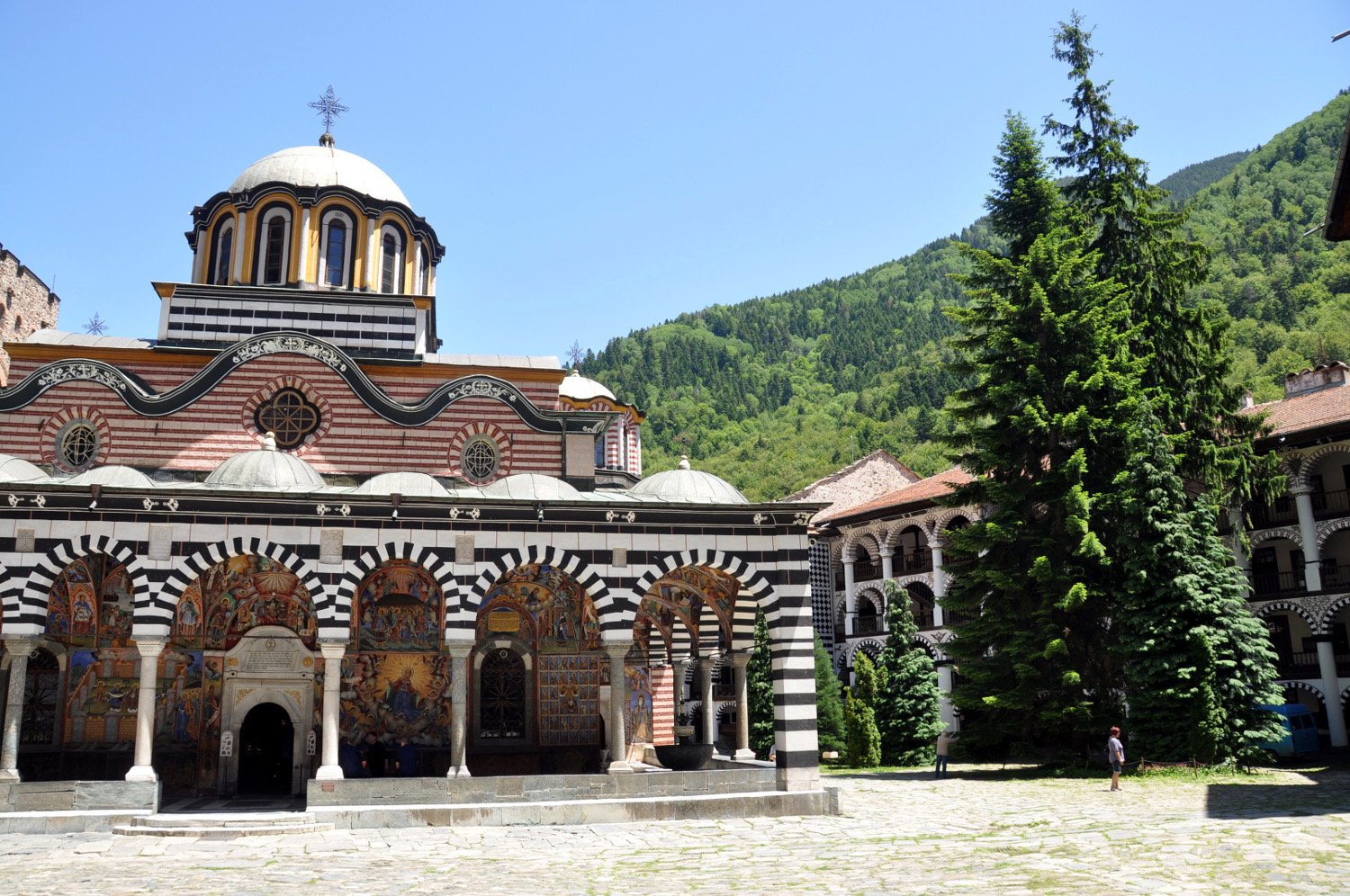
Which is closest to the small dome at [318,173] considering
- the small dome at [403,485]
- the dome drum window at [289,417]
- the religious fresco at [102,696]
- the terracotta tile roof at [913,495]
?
the dome drum window at [289,417]

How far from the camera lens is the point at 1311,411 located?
2934 cm

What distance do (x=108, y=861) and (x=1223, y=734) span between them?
58.6 ft

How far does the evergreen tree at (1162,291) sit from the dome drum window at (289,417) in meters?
16.0

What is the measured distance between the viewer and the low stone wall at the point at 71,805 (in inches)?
549

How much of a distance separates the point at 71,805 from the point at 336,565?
427 cm

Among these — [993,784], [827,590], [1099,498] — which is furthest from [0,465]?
[827,590]

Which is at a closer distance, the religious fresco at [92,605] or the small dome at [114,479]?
the small dome at [114,479]

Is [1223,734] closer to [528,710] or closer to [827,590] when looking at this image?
[528,710]

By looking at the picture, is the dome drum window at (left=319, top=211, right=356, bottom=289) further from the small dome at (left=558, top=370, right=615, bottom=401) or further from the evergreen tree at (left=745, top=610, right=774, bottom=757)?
the evergreen tree at (left=745, top=610, right=774, bottom=757)

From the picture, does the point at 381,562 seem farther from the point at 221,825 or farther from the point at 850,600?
the point at 850,600

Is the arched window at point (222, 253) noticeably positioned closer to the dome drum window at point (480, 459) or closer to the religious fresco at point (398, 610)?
the dome drum window at point (480, 459)

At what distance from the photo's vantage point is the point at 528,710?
739 inches

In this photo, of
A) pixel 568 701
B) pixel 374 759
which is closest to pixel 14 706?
pixel 374 759

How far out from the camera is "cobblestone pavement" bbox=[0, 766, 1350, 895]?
1013 centimetres
